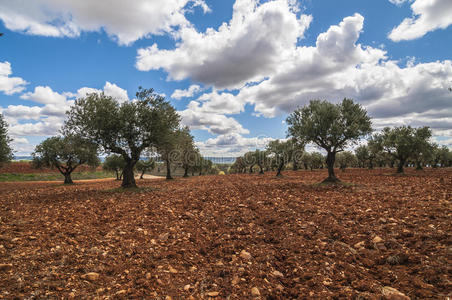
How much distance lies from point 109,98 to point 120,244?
20.2 m

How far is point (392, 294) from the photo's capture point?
161 inches

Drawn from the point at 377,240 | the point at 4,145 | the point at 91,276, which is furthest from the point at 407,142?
the point at 4,145

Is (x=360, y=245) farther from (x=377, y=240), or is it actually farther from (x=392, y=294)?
(x=392, y=294)

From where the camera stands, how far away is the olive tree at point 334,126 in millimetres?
22984

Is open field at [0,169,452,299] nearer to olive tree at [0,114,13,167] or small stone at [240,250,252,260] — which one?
small stone at [240,250,252,260]

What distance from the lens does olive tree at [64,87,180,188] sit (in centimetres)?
2092

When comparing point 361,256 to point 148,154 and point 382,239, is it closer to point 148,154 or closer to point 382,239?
point 382,239

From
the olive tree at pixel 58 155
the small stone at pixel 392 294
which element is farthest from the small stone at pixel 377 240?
the olive tree at pixel 58 155

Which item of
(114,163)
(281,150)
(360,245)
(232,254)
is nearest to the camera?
(232,254)

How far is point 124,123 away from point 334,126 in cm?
2396

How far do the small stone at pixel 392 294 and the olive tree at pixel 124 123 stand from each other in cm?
2171

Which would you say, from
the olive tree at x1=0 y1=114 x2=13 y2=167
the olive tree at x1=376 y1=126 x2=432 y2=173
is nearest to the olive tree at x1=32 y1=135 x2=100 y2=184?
the olive tree at x1=0 y1=114 x2=13 y2=167

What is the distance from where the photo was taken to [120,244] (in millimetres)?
7227

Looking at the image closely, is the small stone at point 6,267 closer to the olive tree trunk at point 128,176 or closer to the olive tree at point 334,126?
the olive tree trunk at point 128,176
